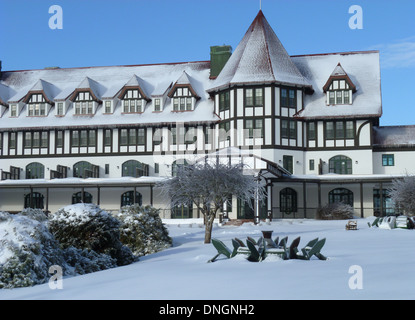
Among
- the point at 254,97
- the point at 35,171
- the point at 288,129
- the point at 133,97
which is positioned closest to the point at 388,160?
the point at 288,129

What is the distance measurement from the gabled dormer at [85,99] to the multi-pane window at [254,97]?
540 inches

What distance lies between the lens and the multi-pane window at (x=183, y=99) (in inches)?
1828

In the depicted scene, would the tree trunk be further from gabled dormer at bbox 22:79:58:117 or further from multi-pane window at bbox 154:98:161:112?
gabled dormer at bbox 22:79:58:117

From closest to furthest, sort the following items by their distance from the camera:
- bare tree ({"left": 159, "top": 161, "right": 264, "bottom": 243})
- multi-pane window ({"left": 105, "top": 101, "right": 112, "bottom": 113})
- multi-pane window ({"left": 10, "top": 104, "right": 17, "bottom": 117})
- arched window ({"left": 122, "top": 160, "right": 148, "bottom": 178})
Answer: bare tree ({"left": 159, "top": 161, "right": 264, "bottom": 243}) < arched window ({"left": 122, "top": 160, "right": 148, "bottom": 178}) < multi-pane window ({"left": 105, "top": 101, "right": 112, "bottom": 113}) < multi-pane window ({"left": 10, "top": 104, "right": 17, "bottom": 117})

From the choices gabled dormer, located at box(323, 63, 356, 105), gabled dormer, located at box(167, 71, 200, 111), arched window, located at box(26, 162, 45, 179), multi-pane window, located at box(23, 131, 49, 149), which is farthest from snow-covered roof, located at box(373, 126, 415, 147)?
arched window, located at box(26, 162, 45, 179)

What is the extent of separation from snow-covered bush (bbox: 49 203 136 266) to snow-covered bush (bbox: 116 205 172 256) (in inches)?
132

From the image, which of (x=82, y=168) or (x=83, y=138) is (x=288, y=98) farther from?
(x=82, y=168)

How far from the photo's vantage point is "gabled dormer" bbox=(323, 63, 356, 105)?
1722 inches

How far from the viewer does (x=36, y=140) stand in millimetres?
48094

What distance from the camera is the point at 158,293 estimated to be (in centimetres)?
920

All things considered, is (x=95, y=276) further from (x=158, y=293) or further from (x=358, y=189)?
(x=358, y=189)

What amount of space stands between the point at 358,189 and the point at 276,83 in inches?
412

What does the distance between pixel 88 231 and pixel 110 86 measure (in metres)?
34.5
